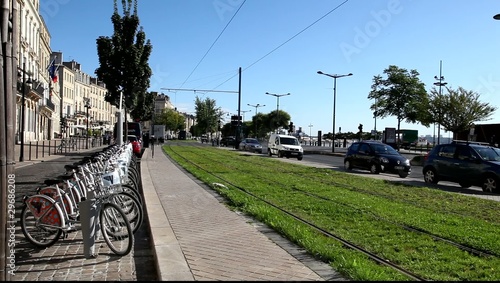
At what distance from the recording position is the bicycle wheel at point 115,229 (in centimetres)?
592

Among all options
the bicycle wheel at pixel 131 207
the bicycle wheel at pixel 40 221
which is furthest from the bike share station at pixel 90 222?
the bicycle wheel at pixel 131 207

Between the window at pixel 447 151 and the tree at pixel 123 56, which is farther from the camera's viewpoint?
the tree at pixel 123 56

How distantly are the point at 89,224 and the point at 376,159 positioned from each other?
1799 cm

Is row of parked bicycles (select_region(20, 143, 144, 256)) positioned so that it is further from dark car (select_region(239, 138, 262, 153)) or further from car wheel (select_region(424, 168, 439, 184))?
dark car (select_region(239, 138, 262, 153))

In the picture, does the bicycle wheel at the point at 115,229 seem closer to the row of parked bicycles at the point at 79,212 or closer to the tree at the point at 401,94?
the row of parked bicycles at the point at 79,212

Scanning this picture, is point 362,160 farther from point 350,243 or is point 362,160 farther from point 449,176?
point 350,243

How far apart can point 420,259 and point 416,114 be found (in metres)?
42.9

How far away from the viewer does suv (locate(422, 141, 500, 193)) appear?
50.8ft

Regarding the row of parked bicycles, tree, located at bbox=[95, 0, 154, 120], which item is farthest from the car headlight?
the row of parked bicycles

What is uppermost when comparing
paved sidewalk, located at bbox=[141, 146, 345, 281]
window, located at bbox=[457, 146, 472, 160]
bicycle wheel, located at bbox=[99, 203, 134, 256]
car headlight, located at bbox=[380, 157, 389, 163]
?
window, located at bbox=[457, 146, 472, 160]

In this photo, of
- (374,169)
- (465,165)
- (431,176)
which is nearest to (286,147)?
(374,169)

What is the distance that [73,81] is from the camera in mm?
Answer: 100188

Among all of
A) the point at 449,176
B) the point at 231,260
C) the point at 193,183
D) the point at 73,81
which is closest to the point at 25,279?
the point at 231,260

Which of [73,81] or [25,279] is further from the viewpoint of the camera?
[73,81]
